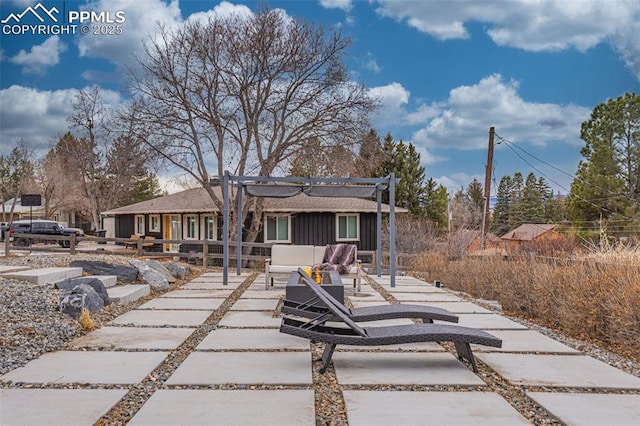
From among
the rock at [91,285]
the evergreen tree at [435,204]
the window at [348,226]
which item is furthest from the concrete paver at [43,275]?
the evergreen tree at [435,204]

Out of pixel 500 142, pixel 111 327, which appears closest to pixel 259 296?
pixel 111 327

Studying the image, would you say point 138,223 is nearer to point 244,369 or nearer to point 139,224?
point 139,224

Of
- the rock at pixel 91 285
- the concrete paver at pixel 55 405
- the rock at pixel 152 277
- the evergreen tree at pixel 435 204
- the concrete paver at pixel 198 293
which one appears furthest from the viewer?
the evergreen tree at pixel 435 204

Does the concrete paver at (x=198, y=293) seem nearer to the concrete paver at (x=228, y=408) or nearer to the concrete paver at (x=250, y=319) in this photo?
the concrete paver at (x=250, y=319)

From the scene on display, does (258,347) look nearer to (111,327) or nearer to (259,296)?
(111,327)

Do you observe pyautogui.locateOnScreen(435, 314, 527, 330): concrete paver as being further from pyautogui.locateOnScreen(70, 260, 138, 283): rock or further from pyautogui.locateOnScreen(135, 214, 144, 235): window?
pyautogui.locateOnScreen(135, 214, 144, 235): window

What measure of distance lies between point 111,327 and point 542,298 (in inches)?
222

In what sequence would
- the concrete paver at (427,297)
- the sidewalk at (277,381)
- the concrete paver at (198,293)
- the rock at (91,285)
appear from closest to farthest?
1. the sidewalk at (277,381)
2. the rock at (91,285)
3. the concrete paver at (427,297)
4. the concrete paver at (198,293)

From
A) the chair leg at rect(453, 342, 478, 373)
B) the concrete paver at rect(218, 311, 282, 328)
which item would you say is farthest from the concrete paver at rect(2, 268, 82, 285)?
the chair leg at rect(453, 342, 478, 373)

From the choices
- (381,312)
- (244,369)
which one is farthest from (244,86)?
(244,369)

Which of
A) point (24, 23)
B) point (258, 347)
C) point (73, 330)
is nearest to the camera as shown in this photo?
point (258, 347)

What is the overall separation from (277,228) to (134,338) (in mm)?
16197

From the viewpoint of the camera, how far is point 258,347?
4965mm

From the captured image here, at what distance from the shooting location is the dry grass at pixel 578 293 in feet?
18.2
